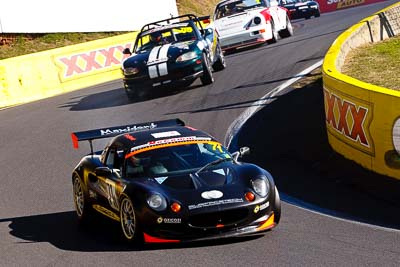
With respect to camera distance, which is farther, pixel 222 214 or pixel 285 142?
pixel 285 142

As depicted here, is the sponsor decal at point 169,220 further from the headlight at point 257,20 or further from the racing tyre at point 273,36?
the racing tyre at point 273,36

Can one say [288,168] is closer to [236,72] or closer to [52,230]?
[52,230]

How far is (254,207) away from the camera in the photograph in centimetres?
871

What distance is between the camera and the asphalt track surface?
827 centimetres

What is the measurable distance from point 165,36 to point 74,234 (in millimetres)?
11340

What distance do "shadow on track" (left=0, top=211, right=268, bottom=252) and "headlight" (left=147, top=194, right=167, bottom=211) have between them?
0.42m

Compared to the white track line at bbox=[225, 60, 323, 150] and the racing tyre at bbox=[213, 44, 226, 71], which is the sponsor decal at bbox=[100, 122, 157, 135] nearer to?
the white track line at bbox=[225, 60, 323, 150]

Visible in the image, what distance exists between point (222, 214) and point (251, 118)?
7666 millimetres

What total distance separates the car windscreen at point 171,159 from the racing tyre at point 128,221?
437mm

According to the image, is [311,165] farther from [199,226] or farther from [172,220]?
[172,220]

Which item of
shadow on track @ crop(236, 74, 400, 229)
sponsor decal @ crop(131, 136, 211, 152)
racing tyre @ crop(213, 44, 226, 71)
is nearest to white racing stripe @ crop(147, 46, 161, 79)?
racing tyre @ crop(213, 44, 226, 71)

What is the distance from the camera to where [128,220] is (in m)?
9.00

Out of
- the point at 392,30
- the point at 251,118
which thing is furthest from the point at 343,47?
the point at 392,30

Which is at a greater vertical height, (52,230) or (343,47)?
(52,230)
